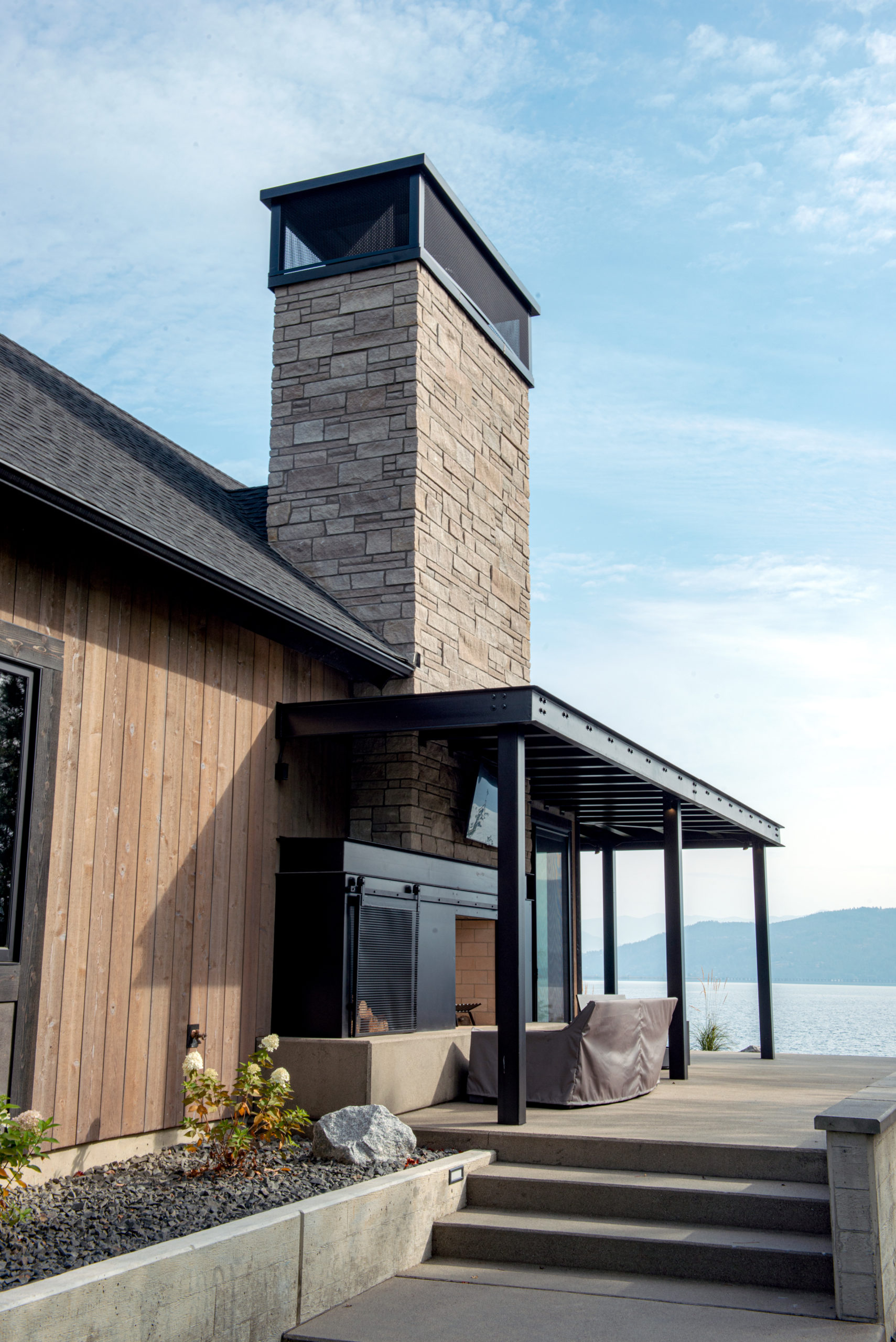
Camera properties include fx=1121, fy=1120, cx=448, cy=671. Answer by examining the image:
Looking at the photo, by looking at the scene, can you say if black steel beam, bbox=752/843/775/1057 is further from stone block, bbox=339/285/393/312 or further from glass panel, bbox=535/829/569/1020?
stone block, bbox=339/285/393/312

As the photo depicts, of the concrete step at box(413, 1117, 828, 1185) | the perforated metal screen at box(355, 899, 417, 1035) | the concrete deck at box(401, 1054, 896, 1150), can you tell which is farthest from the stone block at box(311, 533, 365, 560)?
the concrete step at box(413, 1117, 828, 1185)

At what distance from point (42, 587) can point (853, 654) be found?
2149 cm

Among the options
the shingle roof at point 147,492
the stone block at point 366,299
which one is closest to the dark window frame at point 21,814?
the shingle roof at point 147,492

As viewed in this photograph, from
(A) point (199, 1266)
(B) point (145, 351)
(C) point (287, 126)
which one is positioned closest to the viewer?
(A) point (199, 1266)

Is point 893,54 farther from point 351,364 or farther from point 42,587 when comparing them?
point 42,587

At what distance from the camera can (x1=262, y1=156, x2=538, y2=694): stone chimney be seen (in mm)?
9430

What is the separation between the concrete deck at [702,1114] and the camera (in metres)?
6.09

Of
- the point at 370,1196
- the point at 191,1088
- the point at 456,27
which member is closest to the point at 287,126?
the point at 456,27

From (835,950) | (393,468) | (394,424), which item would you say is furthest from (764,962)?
(835,950)

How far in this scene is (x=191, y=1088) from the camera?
5602mm

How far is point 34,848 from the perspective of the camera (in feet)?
17.4

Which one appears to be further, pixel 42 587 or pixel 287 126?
pixel 287 126

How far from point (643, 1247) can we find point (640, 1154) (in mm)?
810

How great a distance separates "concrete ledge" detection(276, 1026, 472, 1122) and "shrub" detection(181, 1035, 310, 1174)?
588 millimetres
